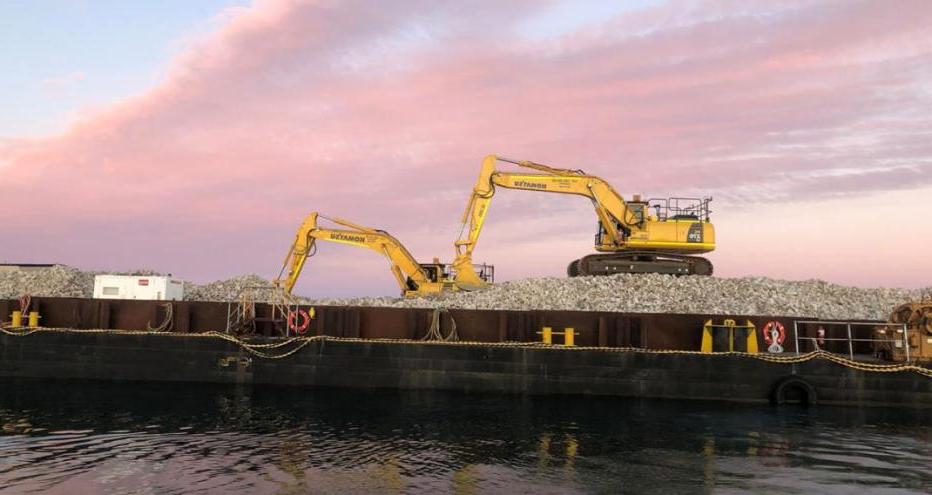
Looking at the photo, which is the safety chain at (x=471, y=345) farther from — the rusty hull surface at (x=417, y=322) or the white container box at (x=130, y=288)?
the white container box at (x=130, y=288)

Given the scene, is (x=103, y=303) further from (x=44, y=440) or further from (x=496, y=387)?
(x=496, y=387)

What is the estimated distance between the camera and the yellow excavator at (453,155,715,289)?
35281mm

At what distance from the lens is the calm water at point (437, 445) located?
1070cm

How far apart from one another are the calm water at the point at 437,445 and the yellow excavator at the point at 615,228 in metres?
16.9

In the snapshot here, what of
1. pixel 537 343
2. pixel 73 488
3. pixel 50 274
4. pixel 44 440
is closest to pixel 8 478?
pixel 73 488

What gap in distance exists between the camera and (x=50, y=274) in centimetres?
4862

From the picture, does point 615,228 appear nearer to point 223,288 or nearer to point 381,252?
point 381,252

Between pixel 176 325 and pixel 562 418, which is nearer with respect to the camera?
pixel 562 418

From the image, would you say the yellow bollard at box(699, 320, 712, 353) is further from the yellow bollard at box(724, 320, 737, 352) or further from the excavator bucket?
the excavator bucket

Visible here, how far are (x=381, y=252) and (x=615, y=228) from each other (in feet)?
46.4

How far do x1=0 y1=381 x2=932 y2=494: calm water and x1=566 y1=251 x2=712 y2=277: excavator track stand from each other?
17.9m

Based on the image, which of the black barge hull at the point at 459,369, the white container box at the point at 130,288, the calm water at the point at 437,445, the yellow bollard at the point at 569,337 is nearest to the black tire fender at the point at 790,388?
the black barge hull at the point at 459,369

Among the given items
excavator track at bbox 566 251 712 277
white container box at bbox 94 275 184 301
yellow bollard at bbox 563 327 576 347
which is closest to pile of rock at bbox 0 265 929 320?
excavator track at bbox 566 251 712 277

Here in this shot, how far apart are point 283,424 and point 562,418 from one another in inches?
287
